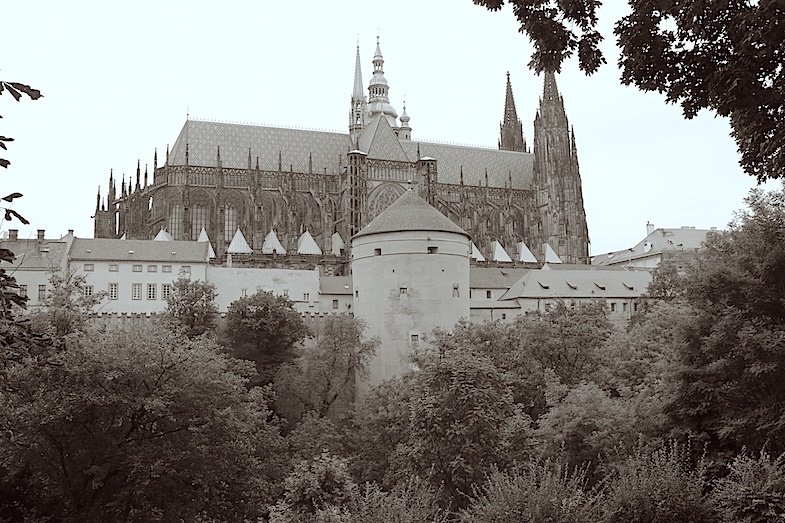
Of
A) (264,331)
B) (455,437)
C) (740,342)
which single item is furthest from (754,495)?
(264,331)

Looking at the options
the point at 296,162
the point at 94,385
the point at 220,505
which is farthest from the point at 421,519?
the point at 296,162

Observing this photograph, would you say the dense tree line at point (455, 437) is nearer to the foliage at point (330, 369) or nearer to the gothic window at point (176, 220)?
the foliage at point (330, 369)

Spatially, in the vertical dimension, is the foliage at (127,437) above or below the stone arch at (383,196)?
below

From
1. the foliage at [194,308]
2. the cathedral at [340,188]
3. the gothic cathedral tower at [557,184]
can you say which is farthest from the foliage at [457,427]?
the gothic cathedral tower at [557,184]

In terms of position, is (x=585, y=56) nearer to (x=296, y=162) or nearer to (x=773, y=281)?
(x=773, y=281)

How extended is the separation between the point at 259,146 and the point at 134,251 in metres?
39.0

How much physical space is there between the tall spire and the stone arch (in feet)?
119

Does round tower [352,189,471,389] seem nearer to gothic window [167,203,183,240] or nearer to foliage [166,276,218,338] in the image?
foliage [166,276,218,338]

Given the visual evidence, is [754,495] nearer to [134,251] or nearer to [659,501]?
[659,501]

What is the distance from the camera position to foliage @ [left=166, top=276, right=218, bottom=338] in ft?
154

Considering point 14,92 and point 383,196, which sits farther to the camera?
point 383,196

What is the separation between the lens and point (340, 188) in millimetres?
89062

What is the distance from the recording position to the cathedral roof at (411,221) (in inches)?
1912

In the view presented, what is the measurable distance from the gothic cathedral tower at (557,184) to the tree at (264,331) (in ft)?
170
